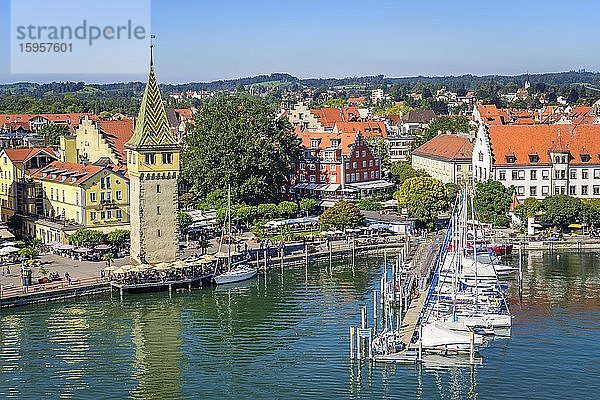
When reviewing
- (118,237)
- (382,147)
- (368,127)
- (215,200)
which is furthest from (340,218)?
(368,127)

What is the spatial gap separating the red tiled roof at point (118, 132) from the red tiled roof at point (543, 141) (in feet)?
82.0

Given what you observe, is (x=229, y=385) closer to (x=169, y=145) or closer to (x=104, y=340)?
(x=104, y=340)

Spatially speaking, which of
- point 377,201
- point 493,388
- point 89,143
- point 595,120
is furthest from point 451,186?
point 493,388

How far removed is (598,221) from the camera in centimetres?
5456

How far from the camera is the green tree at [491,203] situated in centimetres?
5634

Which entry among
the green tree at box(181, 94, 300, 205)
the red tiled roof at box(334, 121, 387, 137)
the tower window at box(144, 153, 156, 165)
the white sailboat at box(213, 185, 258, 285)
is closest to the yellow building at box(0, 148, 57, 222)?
the green tree at box(181, 94, 300, 205)

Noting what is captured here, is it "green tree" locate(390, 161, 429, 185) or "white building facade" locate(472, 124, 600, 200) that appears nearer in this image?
"white building facade" locate(472, 124, 600, 200)

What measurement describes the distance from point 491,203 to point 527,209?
2.35 m

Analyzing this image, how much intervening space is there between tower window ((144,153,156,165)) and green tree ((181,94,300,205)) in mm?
15284

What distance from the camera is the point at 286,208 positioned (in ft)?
189

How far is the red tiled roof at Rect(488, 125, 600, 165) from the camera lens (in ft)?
202

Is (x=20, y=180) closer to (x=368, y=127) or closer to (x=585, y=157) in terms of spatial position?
(x=585, y=157)

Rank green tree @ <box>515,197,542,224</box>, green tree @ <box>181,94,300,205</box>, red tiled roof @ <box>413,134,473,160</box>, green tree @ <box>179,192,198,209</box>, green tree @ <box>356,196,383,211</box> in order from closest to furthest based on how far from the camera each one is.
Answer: green tree @ <box>515,197,542,224</box> → green tree @ <box>181,94,300,205</box> → green tree @ <box>356,196,383,211</box> → green tree @ <box>179,192,198,209</box> → red tiled roof @ <box>413,134,473,160</box>

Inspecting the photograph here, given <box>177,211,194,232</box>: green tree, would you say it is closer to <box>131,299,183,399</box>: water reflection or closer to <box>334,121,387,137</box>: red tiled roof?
<box>131,299,183,399</box>: water reflection
